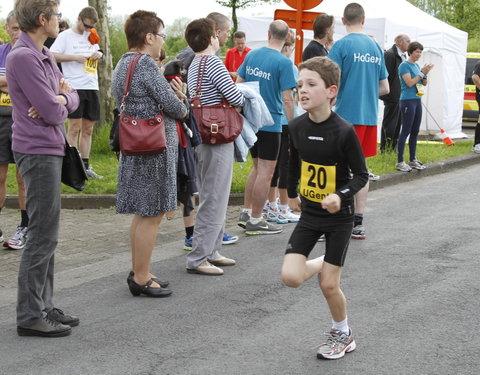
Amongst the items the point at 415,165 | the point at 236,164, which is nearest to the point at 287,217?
the point at 236,164

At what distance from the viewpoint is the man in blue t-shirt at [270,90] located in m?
7.38

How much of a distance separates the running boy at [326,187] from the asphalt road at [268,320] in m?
0.32

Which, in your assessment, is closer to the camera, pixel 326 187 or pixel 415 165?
pixel 326 187

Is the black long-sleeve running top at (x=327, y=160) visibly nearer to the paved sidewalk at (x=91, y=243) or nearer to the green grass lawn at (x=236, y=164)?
the paved sidewalk at (x=91, y=243)

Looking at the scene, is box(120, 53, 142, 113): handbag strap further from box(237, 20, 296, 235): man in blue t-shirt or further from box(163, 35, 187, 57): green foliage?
box(163, 35, 187, 57): green foliage

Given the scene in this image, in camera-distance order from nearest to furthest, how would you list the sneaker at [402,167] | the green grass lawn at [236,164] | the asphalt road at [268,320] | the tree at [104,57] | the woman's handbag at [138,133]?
the asphalt road at [268,320] < the woman's handbag at [138,133] < the green grass lawn at [236,164] < the sneaker at [402,167] < the tree at [104,57]

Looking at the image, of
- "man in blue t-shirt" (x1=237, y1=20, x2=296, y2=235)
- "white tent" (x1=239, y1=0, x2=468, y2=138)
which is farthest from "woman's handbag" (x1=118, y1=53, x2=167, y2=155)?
"white tent" (x1=239, y1=0, x2=468, y2=138)

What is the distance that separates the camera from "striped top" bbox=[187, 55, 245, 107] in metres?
6.00

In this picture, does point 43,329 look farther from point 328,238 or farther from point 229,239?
point 229,239

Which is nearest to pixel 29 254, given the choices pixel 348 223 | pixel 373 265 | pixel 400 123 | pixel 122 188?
pixel 122 188

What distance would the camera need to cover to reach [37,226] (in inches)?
182

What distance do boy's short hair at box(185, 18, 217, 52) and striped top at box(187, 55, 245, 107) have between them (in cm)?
10

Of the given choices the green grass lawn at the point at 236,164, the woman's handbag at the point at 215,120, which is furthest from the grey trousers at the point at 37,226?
the green grass lawn at the point at 236,164

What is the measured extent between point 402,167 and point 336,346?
7767 millimetres
